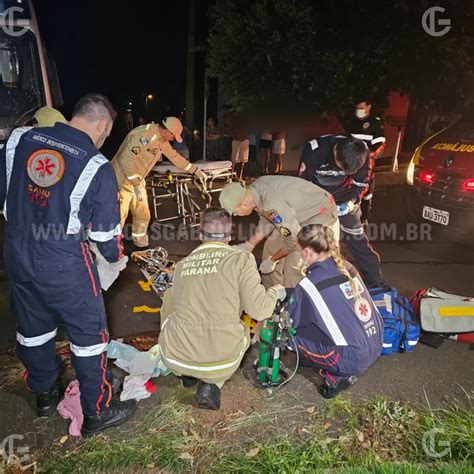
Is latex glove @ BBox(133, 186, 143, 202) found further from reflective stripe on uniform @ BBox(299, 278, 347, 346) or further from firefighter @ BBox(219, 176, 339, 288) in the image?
reflective stripe on uniform @ BBox(299, 278, 347, 346)

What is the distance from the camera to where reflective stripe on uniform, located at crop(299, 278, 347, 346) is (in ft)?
9.09

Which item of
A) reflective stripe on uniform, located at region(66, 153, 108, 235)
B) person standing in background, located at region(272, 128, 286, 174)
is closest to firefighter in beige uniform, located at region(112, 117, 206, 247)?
reflective stripe on uniform, located at region(66, 153, 108, 235)

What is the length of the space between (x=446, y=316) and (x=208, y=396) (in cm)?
210

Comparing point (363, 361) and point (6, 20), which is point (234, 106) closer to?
point (6, 20)

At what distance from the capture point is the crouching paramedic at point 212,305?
2596 millimetres

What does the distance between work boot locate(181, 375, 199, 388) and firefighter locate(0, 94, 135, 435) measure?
597 millimetres

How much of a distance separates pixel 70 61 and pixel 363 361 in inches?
646

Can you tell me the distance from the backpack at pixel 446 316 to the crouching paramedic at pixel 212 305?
1.60 meters

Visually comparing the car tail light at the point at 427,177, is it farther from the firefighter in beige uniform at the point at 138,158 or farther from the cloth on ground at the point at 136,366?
the cloth on ground at the point at 136,366

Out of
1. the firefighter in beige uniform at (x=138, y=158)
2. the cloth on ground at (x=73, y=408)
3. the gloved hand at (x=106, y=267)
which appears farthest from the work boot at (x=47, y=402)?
the firefighter in beige uniform at (x=138, y=158)

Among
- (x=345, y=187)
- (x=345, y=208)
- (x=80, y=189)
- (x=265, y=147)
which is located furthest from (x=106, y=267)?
(x=265, y=147)

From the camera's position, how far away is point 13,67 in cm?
582

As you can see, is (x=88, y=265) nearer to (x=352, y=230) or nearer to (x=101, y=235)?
(x=101, y=235)

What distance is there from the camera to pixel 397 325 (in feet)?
11.6
